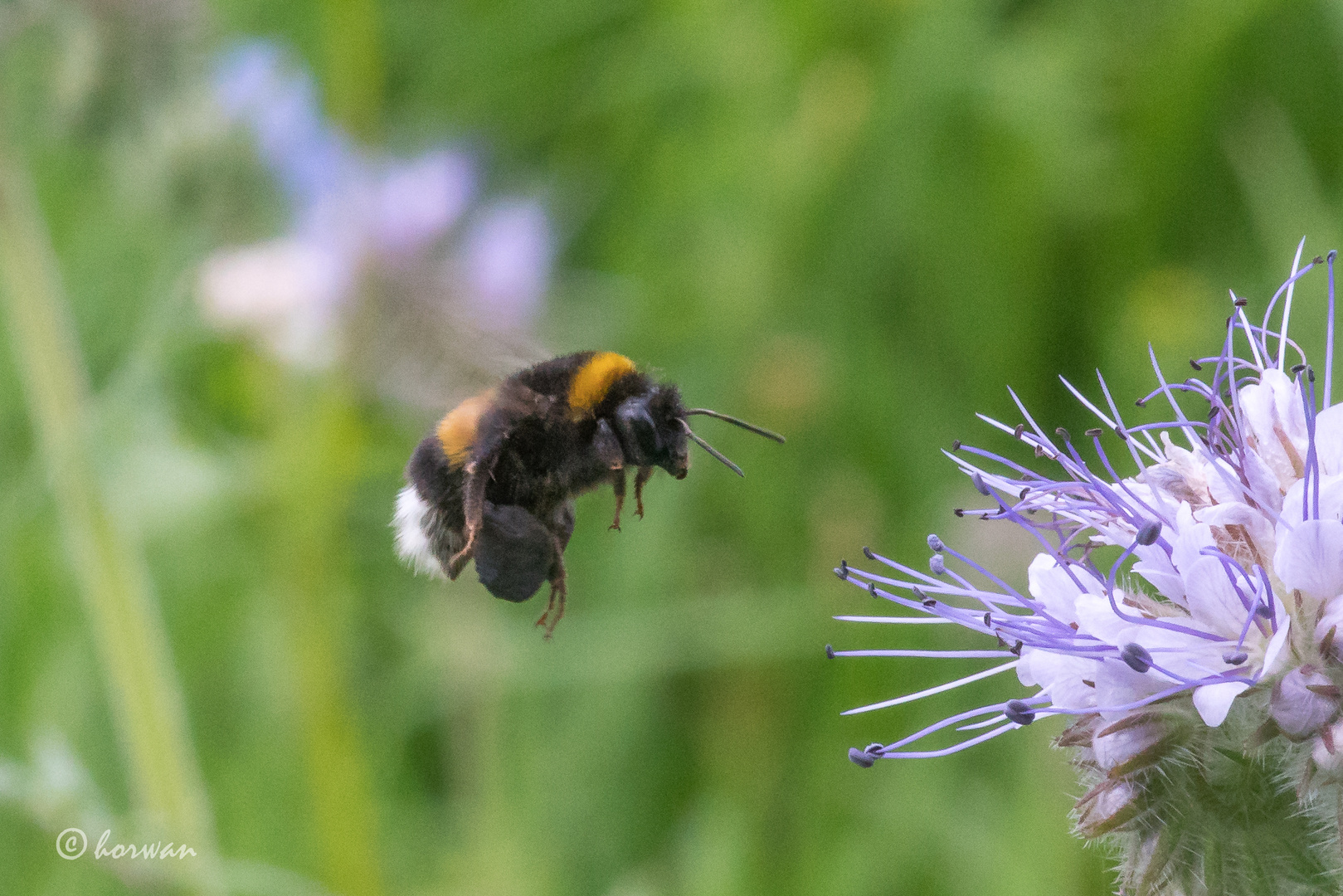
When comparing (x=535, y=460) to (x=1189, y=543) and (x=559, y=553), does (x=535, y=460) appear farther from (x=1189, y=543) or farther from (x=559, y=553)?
(x=1189, y=543)

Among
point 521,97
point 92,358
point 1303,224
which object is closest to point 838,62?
point 521,97

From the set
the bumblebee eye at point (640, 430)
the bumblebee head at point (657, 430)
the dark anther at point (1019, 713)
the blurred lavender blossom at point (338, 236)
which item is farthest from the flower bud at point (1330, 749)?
the blurred lavender blossom at point (338, 236)

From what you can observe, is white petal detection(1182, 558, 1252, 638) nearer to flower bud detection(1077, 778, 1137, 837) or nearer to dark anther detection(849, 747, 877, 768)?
flower bud detection(1077, 778, 1137, 837)

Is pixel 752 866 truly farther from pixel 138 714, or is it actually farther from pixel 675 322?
pixel 675 322

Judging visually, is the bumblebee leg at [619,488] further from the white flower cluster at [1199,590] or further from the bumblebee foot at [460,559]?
A: the white flower cluster at [1199,590]

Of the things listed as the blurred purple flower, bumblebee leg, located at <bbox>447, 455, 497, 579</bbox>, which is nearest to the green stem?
the blurred purple flower

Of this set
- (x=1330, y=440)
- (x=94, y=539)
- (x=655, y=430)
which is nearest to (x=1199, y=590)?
(x=1330, y=440)
